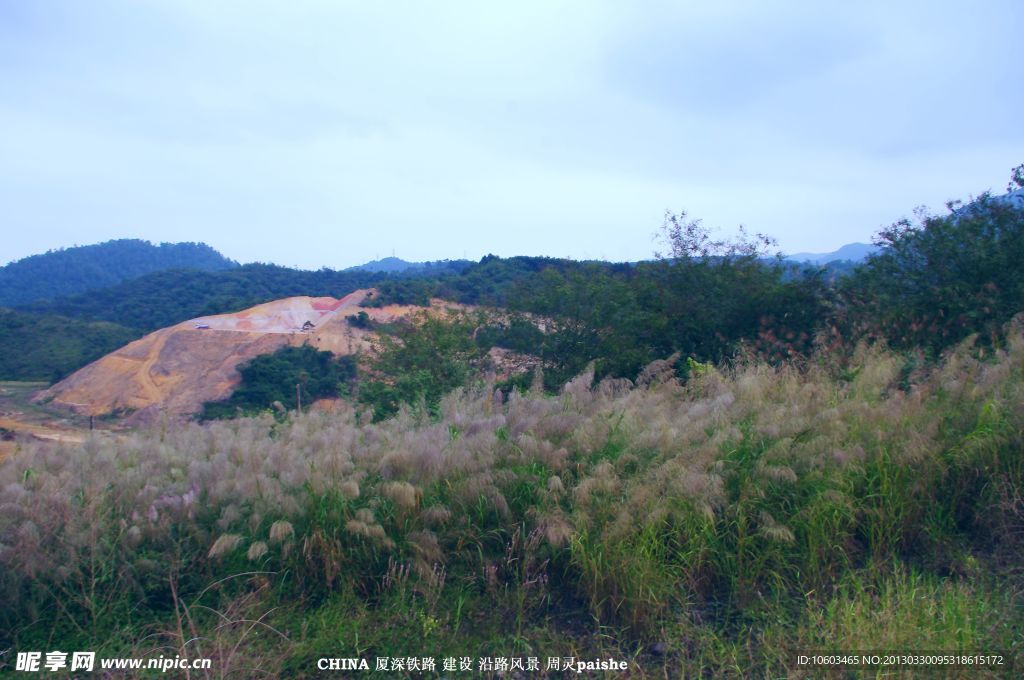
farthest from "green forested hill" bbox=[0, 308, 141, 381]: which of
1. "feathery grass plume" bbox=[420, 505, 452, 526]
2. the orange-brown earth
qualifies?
"feathery grass plume" bbox=[420, 505, 452, 526]

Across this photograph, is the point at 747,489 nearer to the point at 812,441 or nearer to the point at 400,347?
the point at 812,441

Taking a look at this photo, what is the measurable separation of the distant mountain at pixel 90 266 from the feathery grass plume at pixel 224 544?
45.0m

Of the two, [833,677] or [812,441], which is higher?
[812,441]

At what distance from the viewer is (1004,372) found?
15.5 ft

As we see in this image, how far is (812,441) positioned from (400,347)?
9.11 metres

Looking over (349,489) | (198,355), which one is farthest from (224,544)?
(198,355)

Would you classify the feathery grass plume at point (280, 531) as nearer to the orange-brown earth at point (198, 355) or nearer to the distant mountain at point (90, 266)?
the orange-brown earth at point (198, 355)

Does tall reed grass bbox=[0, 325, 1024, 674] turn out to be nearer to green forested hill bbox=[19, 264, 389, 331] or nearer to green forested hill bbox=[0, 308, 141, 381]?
green forested hill bbox=[0, 308, 141, 381]

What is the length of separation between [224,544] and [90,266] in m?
60.4

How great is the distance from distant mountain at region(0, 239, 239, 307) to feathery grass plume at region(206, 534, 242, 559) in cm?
4499

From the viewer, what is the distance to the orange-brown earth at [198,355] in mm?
16078

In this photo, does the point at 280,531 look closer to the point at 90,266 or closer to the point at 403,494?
the point at 403,494

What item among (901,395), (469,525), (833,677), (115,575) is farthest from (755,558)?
(115,575)

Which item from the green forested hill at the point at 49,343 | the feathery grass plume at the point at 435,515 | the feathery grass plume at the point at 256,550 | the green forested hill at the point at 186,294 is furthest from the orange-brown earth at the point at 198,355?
the feathery grass plume at the point at 256,550
